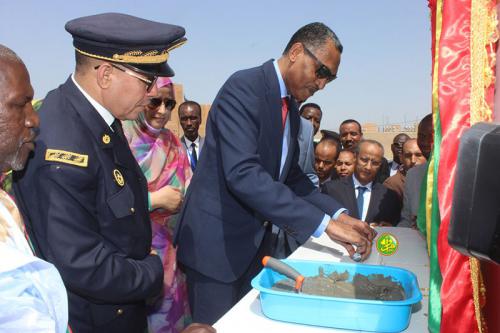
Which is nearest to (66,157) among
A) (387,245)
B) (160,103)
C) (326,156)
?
(387,245)

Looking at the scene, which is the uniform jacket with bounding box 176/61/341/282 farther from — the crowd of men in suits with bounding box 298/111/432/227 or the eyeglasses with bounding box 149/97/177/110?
the crowd of men in suits with bounding box 298/111/432/227

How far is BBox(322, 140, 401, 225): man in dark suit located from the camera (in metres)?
3.46

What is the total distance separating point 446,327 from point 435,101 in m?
0.53

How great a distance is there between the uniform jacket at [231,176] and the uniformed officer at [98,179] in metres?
0.42

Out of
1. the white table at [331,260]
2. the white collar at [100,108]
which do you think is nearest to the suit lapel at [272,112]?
the white table at [331,260]

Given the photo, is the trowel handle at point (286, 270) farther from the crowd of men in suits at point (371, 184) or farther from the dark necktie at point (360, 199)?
the dark necktie at point (360, 199)

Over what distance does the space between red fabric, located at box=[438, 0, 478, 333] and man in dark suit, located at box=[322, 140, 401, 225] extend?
2387mm

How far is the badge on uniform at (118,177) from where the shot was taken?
1517 millimetres

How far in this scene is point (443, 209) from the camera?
3.28ft

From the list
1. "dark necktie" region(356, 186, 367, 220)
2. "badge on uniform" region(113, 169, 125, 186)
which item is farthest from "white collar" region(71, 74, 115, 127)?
"dark necktie" region(356, 186, 367, 220)

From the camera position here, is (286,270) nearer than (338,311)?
No

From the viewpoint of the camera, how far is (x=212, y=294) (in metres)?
2.08

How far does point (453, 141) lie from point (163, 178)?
2.06m

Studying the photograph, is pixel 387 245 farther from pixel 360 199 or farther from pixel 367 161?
pixel 367 161
